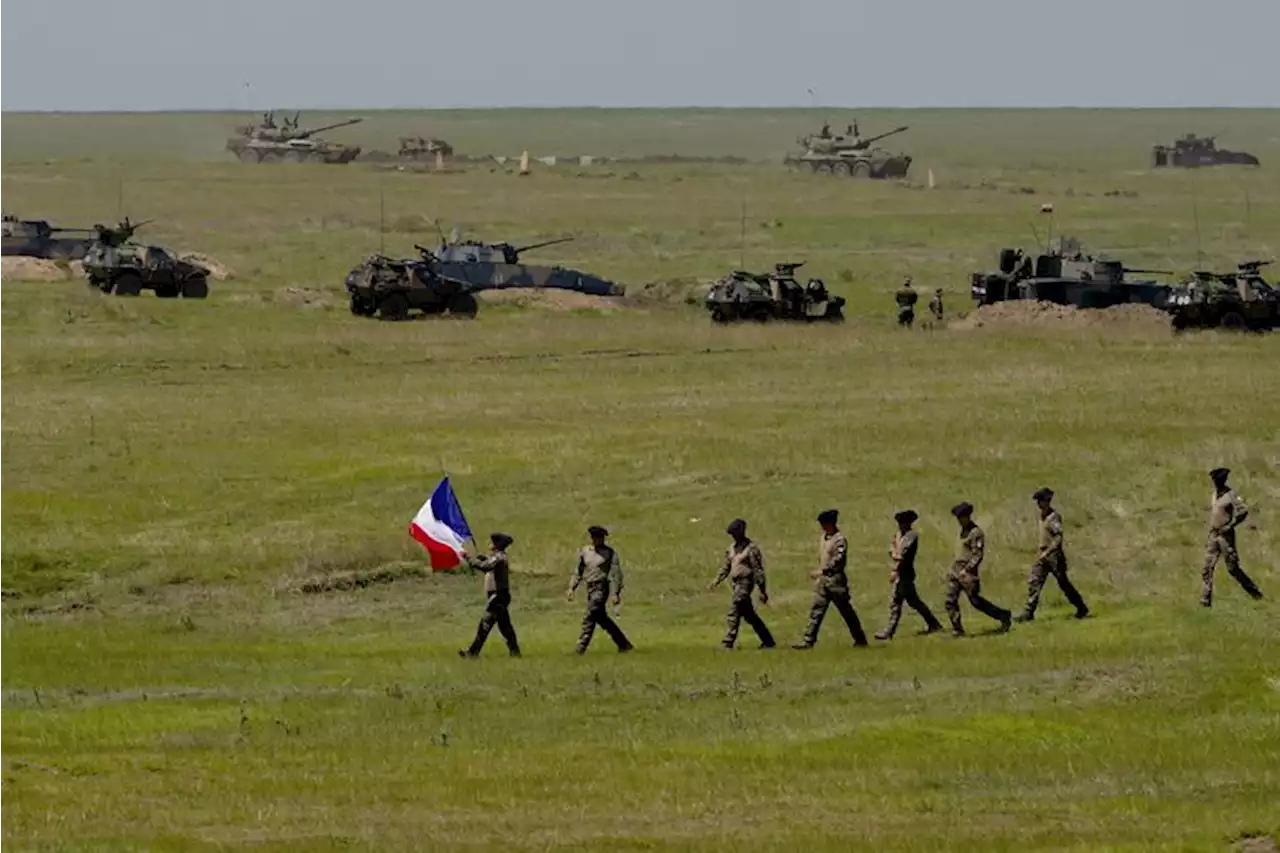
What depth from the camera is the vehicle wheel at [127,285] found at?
59.3 meters

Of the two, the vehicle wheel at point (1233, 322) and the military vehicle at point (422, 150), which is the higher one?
the military vehicle at point (422, 150)

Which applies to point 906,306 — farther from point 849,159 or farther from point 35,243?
point 849,159

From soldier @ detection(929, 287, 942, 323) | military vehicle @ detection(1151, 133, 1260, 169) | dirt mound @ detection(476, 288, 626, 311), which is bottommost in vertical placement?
dirt mound @ detection(476, 288, 626, 311)

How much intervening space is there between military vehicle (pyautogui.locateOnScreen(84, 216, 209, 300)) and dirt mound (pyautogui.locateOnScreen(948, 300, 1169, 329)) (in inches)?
673

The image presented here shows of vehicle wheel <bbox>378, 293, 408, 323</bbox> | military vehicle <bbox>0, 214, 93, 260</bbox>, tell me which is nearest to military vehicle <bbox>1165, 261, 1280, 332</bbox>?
vehicle wheel <bbox>378, 293, 408, 323</bbox>

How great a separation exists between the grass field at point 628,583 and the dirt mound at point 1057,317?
850 millimetres

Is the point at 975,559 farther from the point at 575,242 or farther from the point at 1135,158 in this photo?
the point at 1135,158

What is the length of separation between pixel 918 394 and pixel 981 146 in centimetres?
15514

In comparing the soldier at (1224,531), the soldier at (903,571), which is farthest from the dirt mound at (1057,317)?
the soldier at (903,571)

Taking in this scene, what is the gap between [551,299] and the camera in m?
59.2

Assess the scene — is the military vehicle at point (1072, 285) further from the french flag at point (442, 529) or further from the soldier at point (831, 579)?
the soldier at point (831, 579)

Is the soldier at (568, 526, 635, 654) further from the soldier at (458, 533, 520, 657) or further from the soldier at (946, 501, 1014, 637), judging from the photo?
Result: the soldier at (946, 501, 1014, 637)

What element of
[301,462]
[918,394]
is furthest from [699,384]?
[301,462]

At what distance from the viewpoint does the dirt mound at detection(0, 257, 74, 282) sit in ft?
203
